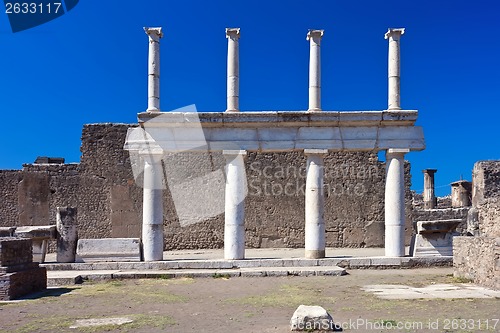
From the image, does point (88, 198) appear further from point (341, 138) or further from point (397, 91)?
point (397, 91)

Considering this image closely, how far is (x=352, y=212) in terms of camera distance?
20047mm

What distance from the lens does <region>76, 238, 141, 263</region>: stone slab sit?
14.1 m

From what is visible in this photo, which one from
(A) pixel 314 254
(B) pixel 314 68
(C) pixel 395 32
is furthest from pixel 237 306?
(C) pixel 395 32

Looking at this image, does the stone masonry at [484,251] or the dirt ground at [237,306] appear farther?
the stone masonry at [484,251]

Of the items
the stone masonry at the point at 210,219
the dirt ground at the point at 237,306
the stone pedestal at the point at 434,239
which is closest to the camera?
the dirt ground at the point at 237,306

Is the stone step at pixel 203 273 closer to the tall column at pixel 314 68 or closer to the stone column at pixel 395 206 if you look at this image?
the stone column at pixel 395 206

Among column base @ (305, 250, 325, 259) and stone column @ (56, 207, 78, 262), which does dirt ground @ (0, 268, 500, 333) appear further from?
stone column @ (56, 207, 78, 262)

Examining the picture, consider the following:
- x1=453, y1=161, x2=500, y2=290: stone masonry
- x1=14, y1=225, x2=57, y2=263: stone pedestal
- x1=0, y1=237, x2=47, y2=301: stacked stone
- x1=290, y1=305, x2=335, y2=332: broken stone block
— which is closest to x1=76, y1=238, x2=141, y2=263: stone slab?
x1=14, y1=225, x2=57, y2=263: stone pedestal

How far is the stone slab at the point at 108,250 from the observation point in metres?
14.1

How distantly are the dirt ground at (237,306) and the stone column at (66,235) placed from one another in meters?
2.55

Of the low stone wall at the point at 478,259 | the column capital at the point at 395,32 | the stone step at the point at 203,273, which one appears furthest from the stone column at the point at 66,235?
the column capital at the point at 395,32

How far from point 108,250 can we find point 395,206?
7816mm

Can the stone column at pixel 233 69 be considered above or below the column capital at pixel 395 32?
below

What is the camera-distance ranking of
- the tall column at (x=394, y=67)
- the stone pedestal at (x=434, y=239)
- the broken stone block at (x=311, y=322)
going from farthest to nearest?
the tall column at (x=394, y=67) < the stone pedestal at (x=434, y=239) < the broken stone block at (x=311, y=322)
